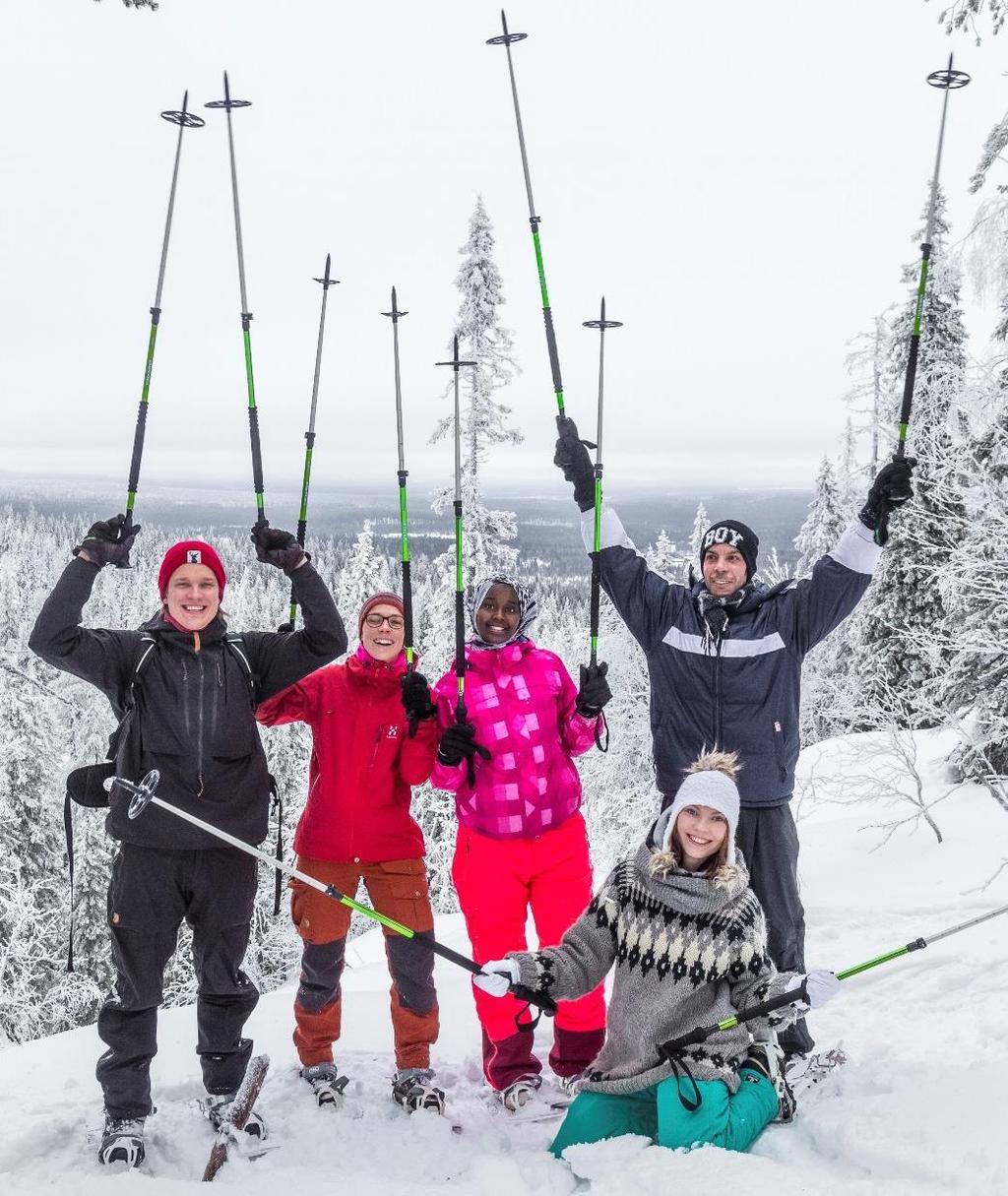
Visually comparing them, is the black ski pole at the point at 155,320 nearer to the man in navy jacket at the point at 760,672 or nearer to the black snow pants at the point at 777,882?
the man in navy jacket at the point at 760,672

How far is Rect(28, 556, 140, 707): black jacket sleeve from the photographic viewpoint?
379cm

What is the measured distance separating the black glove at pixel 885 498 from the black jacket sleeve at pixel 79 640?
342cm

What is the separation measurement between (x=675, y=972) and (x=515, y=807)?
3.53ft

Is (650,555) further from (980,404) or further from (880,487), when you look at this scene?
(880,487)

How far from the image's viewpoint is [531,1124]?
4.15 m

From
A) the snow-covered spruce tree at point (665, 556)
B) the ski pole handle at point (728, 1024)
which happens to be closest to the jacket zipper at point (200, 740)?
the ski pole handle at point (728, 1024)

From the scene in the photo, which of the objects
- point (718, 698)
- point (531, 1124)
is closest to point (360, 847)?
point (531, 1124)

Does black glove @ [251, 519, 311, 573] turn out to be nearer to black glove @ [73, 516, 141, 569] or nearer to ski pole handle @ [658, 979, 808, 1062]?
black glove @ [73, 516, 141, 569]

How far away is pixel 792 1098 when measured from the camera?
3.84 m

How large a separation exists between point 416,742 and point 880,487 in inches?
100

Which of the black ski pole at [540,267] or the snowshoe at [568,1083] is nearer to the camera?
the snowshoe at [568,1083]

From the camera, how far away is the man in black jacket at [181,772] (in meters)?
3.88

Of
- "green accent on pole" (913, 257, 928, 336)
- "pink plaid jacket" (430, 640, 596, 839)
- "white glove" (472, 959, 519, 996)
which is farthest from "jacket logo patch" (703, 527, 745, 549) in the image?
"white glove" (472, 959, 519, 996)

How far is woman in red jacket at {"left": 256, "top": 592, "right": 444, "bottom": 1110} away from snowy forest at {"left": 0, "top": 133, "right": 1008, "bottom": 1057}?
6387 mm
